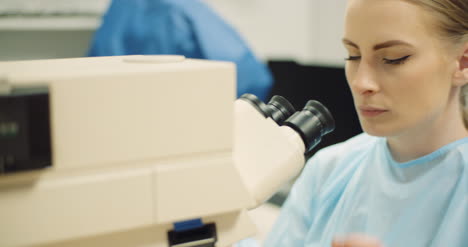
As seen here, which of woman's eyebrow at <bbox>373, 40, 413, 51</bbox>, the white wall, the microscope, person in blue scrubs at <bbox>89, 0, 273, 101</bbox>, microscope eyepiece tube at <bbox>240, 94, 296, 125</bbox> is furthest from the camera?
the white wall

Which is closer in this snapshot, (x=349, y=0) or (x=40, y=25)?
(x=349, y=0)

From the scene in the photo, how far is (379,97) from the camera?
0.86 m

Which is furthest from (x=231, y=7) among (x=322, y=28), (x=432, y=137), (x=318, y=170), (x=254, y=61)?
(x=432, y=137)

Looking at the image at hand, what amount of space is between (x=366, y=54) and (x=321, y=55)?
201 centimetres

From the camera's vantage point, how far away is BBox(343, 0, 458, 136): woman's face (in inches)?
33.2

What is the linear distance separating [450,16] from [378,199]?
40cm

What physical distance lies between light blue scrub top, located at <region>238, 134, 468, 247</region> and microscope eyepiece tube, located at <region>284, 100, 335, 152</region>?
32cm

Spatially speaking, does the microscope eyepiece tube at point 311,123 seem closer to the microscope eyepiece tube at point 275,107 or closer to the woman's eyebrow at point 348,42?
the microscope eyepiece tube at point 275,107

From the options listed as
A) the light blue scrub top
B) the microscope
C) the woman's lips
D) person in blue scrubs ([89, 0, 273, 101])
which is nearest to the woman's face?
the woman's lips

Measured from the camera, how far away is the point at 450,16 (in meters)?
0.86

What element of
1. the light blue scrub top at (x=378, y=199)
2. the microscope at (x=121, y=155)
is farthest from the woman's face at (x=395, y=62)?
the microscope at (x=121, y=155)

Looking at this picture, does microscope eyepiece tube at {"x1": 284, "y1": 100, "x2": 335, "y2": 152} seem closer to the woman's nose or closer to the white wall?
the woman's nose

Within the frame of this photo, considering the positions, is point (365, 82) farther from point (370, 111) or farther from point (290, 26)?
point (290, 26)

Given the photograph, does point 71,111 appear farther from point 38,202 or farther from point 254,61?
point 254,61
